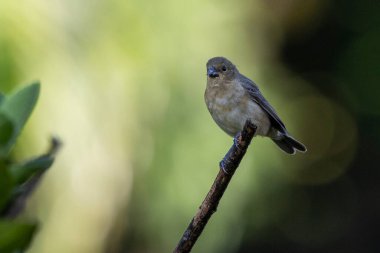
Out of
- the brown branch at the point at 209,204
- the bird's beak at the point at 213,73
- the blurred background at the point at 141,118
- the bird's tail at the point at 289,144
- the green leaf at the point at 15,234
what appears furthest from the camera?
the blurred background at the point at 141,118

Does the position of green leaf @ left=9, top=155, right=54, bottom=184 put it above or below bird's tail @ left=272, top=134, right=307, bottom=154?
below

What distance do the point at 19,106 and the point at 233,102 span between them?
2211 mm

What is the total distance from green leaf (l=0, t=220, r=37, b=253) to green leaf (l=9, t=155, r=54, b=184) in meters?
0.09

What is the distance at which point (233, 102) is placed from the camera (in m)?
3.13

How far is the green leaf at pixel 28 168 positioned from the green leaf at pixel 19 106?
31mm

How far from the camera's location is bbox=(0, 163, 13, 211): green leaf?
0.80 meters

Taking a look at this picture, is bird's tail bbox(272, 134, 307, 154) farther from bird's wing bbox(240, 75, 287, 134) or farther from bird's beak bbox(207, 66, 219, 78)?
bird's beak bbox(207, 66, 219, 78)

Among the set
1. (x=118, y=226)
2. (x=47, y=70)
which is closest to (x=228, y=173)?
(x=47, y=70)

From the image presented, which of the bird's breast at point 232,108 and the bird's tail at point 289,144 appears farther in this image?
the bird's tail at point 289,144

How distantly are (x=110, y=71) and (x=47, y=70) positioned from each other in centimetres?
45

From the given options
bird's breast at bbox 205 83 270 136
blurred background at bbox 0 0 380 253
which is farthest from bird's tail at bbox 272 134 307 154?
blurred background at bbox 0 0 380 253

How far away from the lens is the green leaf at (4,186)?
799mm

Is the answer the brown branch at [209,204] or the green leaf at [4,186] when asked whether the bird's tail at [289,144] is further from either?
the green leaf at [4,186]

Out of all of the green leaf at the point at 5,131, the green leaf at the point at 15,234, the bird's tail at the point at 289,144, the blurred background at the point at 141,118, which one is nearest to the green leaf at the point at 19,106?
the green leaf at the point at 5,131
